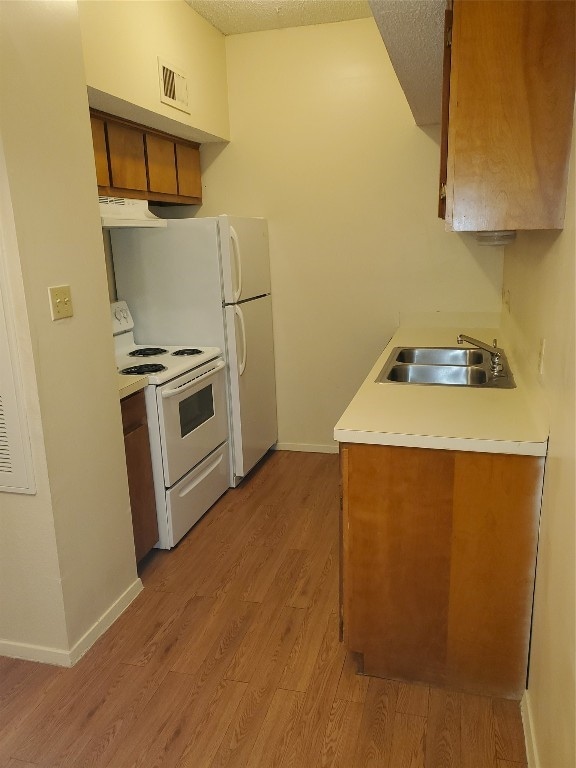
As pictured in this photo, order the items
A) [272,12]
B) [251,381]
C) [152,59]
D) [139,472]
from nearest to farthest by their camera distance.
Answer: [139,472], [152,59], [272,12], [251,381]

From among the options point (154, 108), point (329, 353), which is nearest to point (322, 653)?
point (329, 353)

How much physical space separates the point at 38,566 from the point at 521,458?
166 cm

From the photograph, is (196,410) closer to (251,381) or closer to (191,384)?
(191,384)

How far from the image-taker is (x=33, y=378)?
1.88 m

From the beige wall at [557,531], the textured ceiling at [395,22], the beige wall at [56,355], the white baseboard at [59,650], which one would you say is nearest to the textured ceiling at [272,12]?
the textured ceiling at [395,22]

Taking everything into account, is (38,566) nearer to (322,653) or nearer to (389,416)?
(322,653)

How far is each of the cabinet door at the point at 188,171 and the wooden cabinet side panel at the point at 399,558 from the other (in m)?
2.48

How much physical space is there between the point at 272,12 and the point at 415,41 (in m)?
1.54

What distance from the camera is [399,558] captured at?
6.06 ft

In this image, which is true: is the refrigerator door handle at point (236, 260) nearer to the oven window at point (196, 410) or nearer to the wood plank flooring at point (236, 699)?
the oven window at point (196, 410)

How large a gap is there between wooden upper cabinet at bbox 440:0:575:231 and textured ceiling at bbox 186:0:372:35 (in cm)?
197

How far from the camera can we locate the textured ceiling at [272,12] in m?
3.13

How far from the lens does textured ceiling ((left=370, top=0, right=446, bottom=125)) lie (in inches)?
71.9

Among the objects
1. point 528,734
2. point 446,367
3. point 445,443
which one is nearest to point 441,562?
point 445,443
